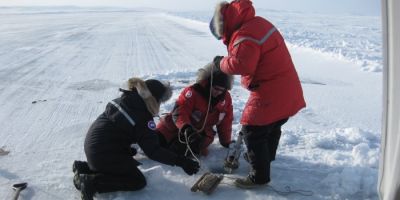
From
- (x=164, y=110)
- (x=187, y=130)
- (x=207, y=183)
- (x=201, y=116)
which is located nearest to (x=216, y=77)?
(x=201, y=116)

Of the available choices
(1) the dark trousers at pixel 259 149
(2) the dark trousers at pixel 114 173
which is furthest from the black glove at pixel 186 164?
(1) the dark trousers at pixel 259 149

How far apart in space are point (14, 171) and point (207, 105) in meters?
1.84

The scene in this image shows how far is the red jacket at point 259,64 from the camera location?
2.98m

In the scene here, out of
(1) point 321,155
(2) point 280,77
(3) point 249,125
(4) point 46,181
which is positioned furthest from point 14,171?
(1) point 321,155

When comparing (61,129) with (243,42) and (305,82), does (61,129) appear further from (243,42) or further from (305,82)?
(305,82)

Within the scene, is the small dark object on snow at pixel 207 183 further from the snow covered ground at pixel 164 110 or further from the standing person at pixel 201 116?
the standing person at pixel 201 116

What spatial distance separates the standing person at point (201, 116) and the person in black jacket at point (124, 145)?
0.64 meters

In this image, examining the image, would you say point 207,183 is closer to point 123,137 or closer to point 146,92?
point 123,137

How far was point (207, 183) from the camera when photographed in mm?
3293

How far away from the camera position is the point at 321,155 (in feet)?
13.3

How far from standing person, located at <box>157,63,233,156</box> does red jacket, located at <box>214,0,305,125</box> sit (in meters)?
0.64

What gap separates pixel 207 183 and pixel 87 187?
933mm

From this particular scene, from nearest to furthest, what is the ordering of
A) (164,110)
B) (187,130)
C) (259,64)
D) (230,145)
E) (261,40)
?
(261,40)
(259,64)
(187,130)
(230,145)
(164,110)

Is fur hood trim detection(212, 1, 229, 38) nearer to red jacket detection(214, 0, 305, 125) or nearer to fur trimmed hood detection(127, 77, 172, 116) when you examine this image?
red jacket detection(214, 0, 305, 125)
